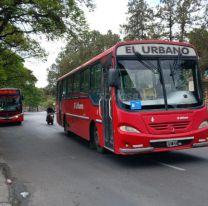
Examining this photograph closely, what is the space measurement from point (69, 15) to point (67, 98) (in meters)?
4.63

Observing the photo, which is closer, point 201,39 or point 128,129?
point 128,129

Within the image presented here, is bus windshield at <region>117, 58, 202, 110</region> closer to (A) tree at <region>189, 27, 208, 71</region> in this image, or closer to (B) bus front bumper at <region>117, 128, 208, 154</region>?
(B) bus front bumper at <region>117, 128, 208, 154</region>

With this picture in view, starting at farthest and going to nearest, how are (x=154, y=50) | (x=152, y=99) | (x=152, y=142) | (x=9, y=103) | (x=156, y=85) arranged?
(x=9, y=103)
(x=154, y=50)
(x=156, y=85)
(x=152, y=99)
(x=152, y=142)

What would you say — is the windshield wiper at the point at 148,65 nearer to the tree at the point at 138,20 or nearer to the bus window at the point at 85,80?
the bus window at the point at 85,80

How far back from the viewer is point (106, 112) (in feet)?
35.7

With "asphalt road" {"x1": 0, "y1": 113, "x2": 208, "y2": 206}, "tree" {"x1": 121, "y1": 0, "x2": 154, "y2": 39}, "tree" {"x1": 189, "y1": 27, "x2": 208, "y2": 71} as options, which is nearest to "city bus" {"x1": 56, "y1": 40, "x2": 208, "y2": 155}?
"asphalt road" {"x1": 0, "y1": 113, "x2": 208, "y2": 206}

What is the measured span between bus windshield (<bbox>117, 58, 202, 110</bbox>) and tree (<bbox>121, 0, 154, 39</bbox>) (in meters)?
36.0

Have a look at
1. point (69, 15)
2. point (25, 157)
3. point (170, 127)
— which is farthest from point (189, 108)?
point (69, 15)

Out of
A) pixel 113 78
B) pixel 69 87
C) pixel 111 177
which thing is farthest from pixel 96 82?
pixel 69 87

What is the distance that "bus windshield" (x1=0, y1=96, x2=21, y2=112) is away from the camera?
101 ft

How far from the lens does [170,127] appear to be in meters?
9.80

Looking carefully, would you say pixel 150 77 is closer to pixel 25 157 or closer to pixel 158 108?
pixel 158 108

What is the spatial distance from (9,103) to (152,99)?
74.4 ft

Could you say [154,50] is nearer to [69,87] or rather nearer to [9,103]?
[69,87]
